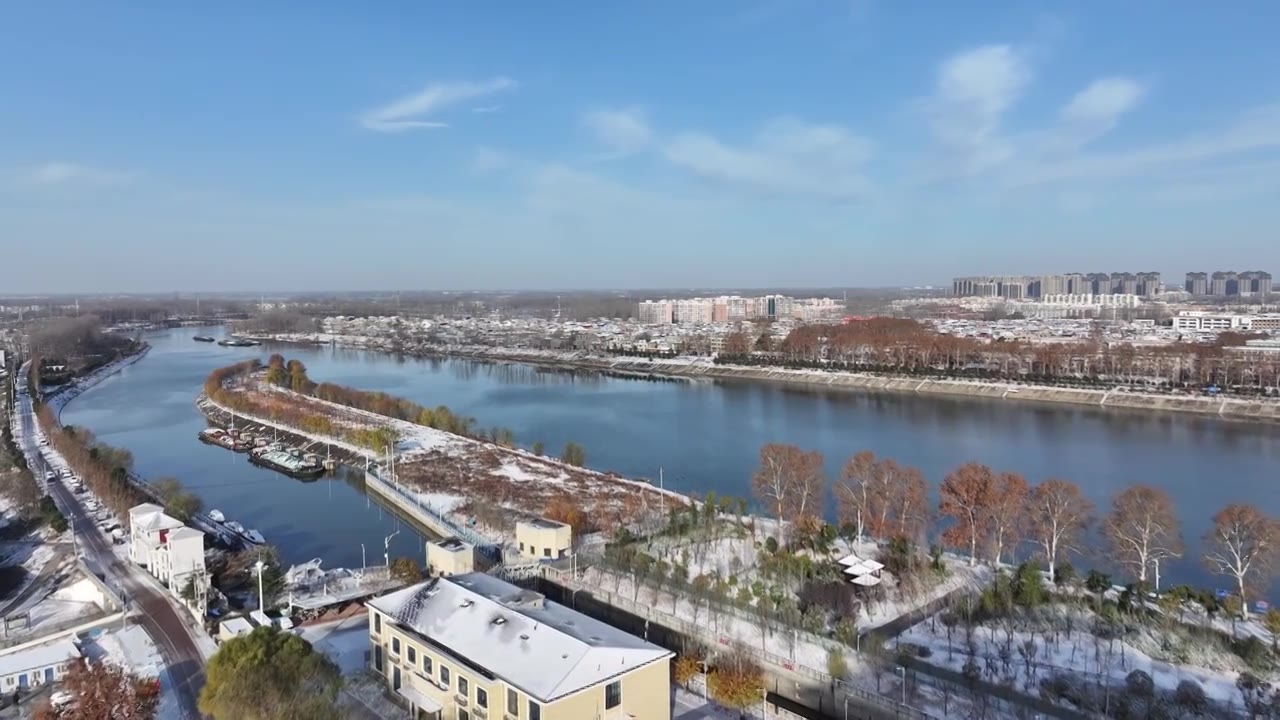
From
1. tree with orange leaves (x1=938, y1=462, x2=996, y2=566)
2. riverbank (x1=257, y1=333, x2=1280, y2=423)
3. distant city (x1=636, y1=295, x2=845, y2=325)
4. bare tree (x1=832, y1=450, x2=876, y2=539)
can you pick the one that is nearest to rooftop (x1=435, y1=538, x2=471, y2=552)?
bare tree (x1=832, y1=450, x2=876, y2=539)

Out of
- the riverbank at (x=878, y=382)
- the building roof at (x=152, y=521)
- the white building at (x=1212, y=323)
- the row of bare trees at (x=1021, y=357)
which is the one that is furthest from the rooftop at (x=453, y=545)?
the white building at (x=1212, y=323)

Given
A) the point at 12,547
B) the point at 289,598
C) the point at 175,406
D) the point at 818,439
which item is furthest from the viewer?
the point at 175,406

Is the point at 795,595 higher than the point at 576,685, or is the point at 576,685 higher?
the point at 576,685

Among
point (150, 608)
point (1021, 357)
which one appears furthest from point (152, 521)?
point (1021, 357)

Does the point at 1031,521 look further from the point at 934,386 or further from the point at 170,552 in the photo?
the point at 934,386

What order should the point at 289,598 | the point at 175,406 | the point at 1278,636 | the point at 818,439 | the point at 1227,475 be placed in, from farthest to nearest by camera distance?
the point at 175,406 → the point at 818,439 → the point at 1227,475 → the point at 289,598 → the point at 1278,636

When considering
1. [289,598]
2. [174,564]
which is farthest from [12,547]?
[289,598]

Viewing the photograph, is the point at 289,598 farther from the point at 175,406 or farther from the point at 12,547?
the point at 175,406
